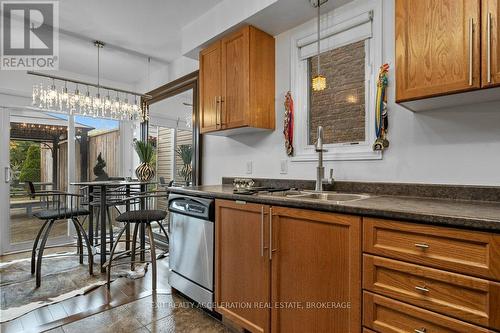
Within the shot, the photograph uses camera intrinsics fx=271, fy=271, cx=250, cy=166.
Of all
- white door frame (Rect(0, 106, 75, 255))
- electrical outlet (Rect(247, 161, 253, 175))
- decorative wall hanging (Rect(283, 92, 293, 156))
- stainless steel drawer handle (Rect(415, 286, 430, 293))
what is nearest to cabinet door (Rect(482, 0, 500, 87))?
stainless steel drawer handle (Rect(415, 286, 430, 293))

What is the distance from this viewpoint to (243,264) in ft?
5.81

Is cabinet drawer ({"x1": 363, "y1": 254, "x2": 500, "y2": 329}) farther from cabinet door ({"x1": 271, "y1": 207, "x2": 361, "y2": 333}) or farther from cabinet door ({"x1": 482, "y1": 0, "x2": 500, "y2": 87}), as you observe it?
cabinet door ({"x1": 482, "y1": 0, "x2": 500, "y2": 87})

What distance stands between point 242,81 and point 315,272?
162 centimetres

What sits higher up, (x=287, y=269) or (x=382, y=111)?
(x=382, y=111)

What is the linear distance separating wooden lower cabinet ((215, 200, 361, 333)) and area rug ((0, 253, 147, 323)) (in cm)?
147

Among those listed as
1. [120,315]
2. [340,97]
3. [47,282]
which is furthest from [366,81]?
[47,282]

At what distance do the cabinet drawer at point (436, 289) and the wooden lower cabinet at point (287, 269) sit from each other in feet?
0.28

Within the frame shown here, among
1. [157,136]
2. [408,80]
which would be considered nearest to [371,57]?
[408,80]

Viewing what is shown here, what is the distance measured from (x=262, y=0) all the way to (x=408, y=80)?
1.29m

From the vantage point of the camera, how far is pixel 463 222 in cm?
96

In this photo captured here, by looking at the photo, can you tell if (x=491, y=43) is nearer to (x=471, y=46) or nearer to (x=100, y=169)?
(x=471, y=46)

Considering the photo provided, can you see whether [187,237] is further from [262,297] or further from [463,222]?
[463,222]

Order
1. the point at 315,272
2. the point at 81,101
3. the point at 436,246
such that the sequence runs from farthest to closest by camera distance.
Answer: the point at 81,101 < the point at 315,272 < the point at 436,246

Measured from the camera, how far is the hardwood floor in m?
1.90
